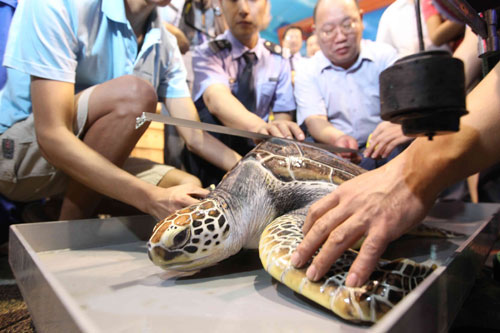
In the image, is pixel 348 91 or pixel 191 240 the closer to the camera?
pixel 191 240

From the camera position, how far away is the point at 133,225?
1057 millimetres

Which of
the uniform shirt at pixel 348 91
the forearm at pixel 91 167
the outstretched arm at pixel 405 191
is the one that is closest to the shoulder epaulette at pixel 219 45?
the uniform shirt at pixel 348 91

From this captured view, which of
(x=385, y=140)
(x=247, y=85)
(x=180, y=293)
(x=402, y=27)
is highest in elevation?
(x=402, y=27)

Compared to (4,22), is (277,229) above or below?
below

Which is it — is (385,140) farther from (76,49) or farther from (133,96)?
(76,49)

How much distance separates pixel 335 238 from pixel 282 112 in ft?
4.42

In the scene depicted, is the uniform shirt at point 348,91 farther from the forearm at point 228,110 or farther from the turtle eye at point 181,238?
the turtle eye at point 181,238

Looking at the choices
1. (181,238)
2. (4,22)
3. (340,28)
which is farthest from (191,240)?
(340,28)

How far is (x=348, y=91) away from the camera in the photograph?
1.58 m

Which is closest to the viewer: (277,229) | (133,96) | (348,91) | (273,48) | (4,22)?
(277,229)

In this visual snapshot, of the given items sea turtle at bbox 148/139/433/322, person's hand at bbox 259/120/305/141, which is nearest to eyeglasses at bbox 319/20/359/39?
person's hand at bbox 259/120/305/141

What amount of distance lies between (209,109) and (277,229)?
40.4 inches

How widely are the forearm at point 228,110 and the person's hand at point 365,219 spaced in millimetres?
779

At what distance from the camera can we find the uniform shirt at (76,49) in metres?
0.95
